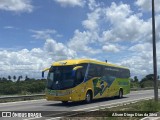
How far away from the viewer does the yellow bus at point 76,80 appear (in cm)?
2238

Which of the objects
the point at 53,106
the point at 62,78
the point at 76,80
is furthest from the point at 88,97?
the point at 53,106

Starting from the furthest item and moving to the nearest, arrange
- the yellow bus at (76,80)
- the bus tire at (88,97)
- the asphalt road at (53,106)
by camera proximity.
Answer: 1. the bus tire at (88,97)
2. the yellow bus at (76,80)
3. the asphalt road at (53,106)

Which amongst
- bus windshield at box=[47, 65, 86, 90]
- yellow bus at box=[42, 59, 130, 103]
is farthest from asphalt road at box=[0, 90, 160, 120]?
bus windshield at box=[47, 65, 86, 90]

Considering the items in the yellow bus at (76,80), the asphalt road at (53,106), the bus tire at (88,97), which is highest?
the yellow bus at (76,80)

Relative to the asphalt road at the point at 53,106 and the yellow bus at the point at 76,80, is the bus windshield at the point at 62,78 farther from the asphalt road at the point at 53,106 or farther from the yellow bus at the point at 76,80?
the asphalt road at the point at 53,106

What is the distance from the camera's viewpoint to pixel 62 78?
22.6 meters

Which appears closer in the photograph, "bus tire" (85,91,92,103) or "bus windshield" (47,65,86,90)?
"bus windshield" (47,65,86,90)

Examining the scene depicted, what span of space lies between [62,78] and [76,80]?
0.88 m

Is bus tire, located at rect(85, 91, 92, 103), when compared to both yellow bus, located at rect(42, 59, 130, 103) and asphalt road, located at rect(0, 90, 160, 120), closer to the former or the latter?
yellow bus, located at rect(42, 59, 130, 103)

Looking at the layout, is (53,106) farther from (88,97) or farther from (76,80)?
(88,97)

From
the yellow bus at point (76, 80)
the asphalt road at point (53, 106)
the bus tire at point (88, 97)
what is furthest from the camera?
the bus tire at point (88, 97)

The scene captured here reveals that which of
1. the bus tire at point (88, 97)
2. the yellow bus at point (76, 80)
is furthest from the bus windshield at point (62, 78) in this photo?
the bus tire at point (88, 97)

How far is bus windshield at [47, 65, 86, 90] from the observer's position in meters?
22.4

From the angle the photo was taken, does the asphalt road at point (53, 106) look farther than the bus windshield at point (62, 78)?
No
